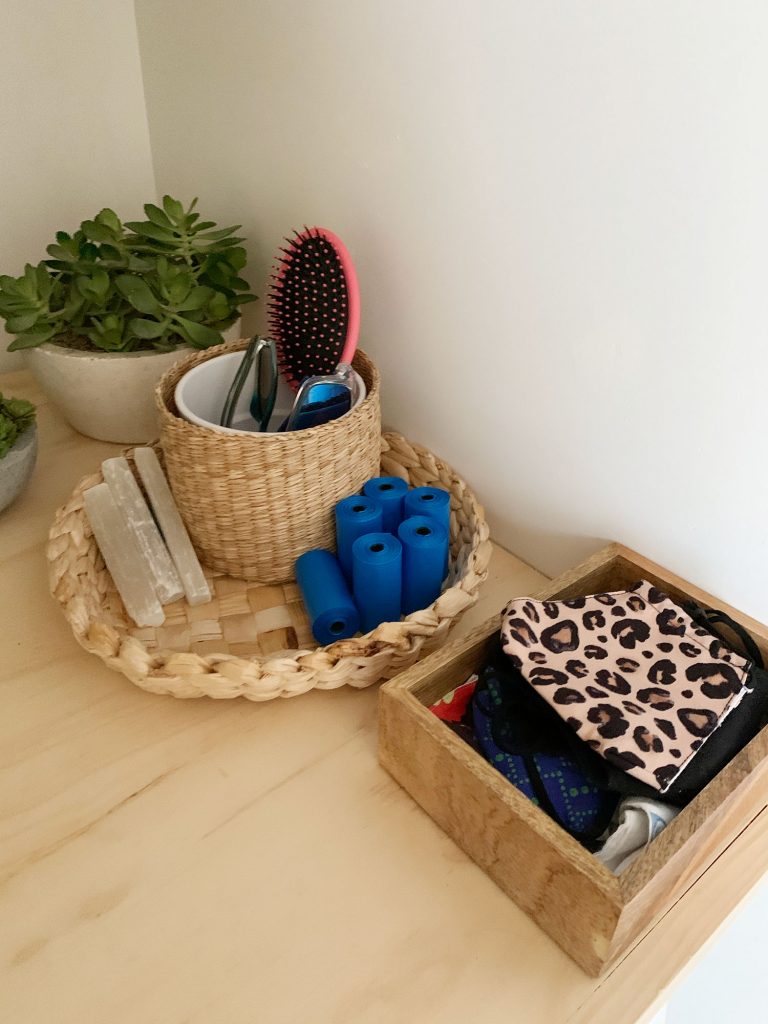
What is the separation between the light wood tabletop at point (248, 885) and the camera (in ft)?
1.18

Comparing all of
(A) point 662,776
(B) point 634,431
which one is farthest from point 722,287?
(A) point 662,776

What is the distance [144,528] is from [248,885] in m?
0.28

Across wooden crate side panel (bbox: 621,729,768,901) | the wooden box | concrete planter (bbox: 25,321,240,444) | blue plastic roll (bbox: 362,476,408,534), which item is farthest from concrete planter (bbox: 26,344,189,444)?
wooden crate side panel (bbox: 621,729,768,901)

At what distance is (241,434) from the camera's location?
51 centimetres

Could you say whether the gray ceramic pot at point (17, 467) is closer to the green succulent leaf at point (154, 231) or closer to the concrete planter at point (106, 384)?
the concrete planter at point (106, 384)

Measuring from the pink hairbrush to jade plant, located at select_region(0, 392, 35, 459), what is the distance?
7.9 inches

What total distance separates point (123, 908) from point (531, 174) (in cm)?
46

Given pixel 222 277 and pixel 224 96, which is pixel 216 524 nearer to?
pixel 222 277

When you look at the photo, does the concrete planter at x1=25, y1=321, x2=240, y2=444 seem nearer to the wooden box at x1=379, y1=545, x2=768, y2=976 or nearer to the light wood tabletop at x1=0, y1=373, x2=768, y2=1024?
the light wood tabletop at x1=0, y1=373, x2=768, y2=1024

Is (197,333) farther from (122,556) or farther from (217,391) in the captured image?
(122,556)

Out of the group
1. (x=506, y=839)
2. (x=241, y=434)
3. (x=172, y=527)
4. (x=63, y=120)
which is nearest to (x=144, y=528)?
(x=172, y=527)

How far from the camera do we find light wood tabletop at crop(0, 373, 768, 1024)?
1.18 feet

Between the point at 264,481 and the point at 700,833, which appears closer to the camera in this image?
the point at 700,833

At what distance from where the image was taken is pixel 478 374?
0.58 m
